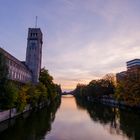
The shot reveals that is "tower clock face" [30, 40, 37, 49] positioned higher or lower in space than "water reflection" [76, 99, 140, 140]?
higher

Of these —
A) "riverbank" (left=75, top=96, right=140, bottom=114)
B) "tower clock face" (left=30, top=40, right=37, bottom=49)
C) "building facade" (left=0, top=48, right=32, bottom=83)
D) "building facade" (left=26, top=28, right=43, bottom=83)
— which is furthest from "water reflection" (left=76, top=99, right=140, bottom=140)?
"tower clock face" (left=30, top=40, right=37, bottom=49)

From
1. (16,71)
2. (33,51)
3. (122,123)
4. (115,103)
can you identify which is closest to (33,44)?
(33,51)

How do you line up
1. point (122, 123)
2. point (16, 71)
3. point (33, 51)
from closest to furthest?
1. point (122, 123)
2. point (16, 71)
3. point (33, 51)

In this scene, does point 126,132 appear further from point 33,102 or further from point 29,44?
point 29,44

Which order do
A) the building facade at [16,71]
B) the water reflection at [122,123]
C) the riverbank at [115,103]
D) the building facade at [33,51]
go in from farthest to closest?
the building facade at [33,51] → the building facade at [16,71] → the riverbank at [115,103] → the water reflection at [122,123]

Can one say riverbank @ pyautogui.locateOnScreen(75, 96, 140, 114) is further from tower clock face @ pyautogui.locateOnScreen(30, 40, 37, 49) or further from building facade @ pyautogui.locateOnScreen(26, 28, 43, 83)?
tower clock face @ pyautogui.locateOnScreen(30, 40, 37, 49)

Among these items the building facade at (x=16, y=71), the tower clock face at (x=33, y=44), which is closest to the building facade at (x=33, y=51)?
the tower clock face at (x=33, y=44)

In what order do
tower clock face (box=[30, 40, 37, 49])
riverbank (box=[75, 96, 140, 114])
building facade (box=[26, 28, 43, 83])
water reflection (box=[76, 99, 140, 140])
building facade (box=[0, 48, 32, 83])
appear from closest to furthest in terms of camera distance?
water reflection (box=[76, 99, 140, 140]), riverbank (box=[75, 96, 140, 114]), building facade (box=[0, 48, 32, 83]), building facade (box=[26, 28, 43, 83]), tower clock face (box=[30, 40, 37, 49])

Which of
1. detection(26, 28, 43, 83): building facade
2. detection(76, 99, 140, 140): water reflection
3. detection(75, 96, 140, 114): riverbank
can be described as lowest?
detection(76, 99, 140, 140): water reflection

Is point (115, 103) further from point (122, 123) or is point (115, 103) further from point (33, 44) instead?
point (122, 123)

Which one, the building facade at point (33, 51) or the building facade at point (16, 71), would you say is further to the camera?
the building facade at point (33, 51)

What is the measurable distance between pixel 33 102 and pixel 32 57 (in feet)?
145

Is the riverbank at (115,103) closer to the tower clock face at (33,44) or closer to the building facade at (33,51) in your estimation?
the building facade at (33,51)

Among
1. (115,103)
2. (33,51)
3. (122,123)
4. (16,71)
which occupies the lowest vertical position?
(122,123)
